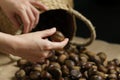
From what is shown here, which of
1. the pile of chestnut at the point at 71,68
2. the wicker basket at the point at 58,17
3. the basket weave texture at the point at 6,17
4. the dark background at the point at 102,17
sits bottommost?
the pile of chestnut at the point at 71,68

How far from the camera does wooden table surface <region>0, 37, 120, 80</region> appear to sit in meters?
1.39

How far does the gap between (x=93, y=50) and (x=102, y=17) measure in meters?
0.29

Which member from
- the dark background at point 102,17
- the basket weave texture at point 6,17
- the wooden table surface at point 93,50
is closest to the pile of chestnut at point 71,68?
the wooden table surface at point 93,50

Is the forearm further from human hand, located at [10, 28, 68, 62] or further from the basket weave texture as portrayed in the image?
the basket weave texture

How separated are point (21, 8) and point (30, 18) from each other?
46mm

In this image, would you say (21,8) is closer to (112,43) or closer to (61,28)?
(61,28)

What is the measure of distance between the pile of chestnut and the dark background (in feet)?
1.02

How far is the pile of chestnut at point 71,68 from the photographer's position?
4.20 ft

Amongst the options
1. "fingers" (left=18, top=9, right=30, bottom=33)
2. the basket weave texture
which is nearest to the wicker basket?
the basket weave texture

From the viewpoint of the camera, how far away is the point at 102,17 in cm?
180

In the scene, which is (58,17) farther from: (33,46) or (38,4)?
(33,46)

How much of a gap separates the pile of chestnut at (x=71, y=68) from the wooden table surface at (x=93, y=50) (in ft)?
0.15

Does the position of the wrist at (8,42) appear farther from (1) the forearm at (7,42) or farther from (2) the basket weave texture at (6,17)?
(2) the basket weave texture at (6,17)

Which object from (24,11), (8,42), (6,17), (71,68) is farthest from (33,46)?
(6,17)
